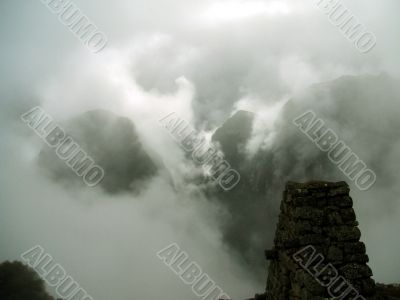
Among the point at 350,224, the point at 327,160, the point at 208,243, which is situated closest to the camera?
the point at 350,224

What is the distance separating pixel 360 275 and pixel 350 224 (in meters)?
0.77

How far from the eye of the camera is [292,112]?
7612 cm

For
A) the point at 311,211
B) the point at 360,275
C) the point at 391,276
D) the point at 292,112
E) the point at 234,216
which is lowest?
the point at 360,275

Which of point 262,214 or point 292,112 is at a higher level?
point 292,112

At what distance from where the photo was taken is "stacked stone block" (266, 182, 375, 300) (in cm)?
437

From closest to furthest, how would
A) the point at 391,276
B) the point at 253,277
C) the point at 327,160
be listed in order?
the point at 391,276 < the point at 327,160 < the point at 253,277

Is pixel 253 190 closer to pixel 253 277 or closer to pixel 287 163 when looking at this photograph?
pixel 287 163

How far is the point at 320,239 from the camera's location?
4664mm

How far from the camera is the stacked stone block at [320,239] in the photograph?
4.37 meters

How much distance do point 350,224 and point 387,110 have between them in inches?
2756

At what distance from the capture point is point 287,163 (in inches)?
2650

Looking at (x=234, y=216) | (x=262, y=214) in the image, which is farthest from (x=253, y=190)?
(x=234, y=216)

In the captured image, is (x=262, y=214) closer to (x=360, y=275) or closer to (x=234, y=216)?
(x=234, y=216)

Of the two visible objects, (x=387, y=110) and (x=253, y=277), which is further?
(x=253, y=277)
